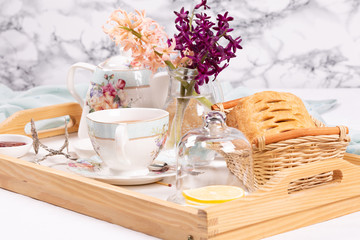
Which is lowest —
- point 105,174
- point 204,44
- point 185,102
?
point 105,174

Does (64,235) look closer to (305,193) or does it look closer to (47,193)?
(47,193)

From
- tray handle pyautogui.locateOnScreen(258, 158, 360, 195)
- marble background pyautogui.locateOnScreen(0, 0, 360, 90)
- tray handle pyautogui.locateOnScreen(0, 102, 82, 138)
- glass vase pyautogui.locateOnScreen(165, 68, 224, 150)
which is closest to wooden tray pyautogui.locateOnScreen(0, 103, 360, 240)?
tray handle pyautogui.locateOnScreen(258, 158, 360, 195)

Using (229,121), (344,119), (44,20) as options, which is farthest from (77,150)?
(44,20)

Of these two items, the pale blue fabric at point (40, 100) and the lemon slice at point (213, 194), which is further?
the pale blue fabric at point (40, 100)

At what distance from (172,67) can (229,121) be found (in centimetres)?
15

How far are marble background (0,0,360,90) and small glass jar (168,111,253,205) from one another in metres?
1.53

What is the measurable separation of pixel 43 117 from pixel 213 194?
725 millimetres

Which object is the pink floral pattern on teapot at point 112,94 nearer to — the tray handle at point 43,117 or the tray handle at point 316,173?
the tray handle at point 43,117

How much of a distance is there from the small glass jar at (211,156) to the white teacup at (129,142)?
0.23ft

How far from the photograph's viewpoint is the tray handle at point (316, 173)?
939 millimetres

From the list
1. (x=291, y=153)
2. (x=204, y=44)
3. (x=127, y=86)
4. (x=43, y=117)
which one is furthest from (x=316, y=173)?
(x=43, y=117)

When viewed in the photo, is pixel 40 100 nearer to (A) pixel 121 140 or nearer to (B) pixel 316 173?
(A) pixel 121 140

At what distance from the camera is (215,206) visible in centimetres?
86

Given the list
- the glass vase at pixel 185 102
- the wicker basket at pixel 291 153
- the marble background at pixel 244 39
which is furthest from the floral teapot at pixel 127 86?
the marble background at pixel 244 39
